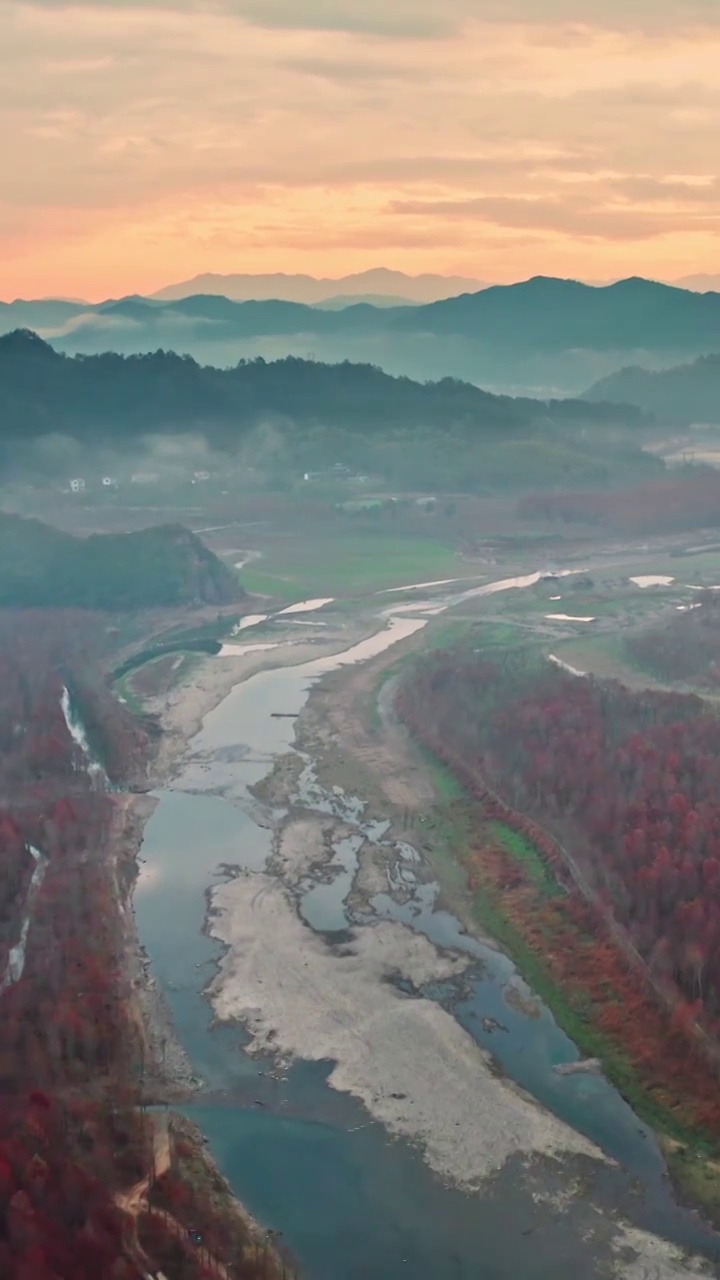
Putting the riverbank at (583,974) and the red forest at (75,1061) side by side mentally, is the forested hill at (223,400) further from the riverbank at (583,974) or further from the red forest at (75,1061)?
the riverbank at (583,974)

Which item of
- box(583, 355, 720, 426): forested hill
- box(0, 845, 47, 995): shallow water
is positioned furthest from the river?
box(583, 355, 720, 426): forested hill

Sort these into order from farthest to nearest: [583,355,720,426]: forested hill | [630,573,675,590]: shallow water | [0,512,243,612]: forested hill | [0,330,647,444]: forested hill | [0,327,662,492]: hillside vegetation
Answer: [583,355,720,426]: forested hill < [0,330,647,444]: forested hill < [0,327,662,492]: hillside vegetation < [630,573,675,590]: shallow water < [0,512,243,612]: forested hill

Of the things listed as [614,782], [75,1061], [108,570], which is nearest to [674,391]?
[108,570]

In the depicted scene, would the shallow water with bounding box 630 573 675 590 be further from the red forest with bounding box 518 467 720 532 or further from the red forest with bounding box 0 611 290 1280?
the red forest with bounding box 0 611 290 1280

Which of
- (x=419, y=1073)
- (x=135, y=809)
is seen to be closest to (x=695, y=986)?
(x=419, y=1073)

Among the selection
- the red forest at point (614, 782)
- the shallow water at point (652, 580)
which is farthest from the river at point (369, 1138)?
the shallow water at point (652, 580)

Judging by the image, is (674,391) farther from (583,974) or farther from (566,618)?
(583,974)
